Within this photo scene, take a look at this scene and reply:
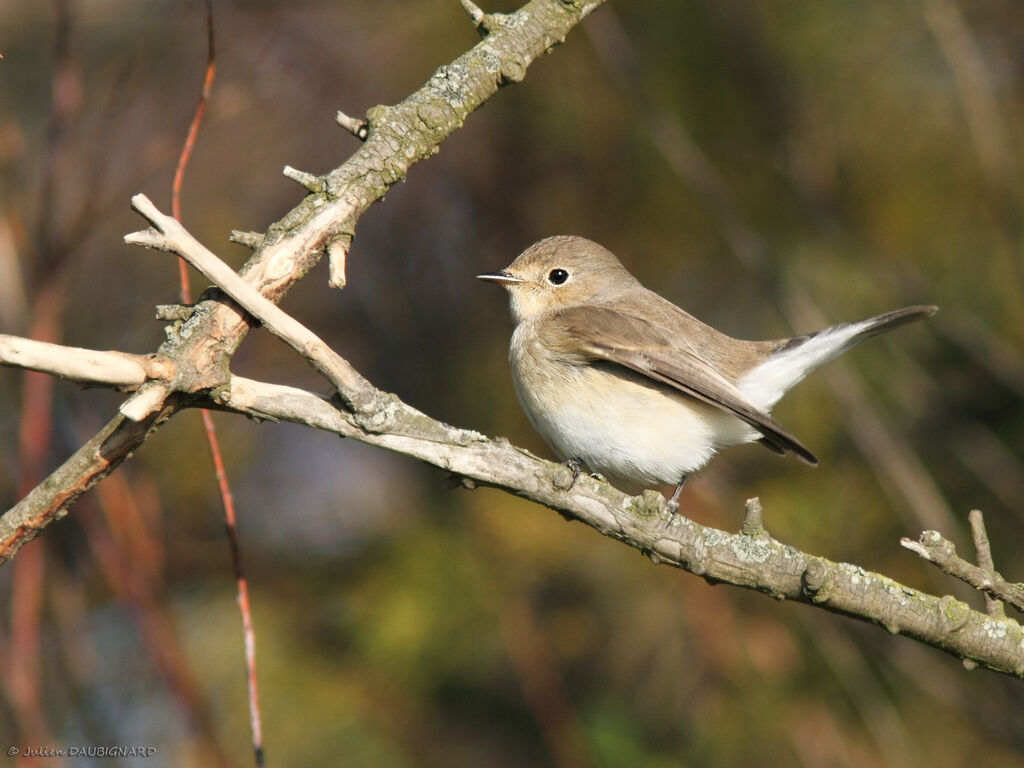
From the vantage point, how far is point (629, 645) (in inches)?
175

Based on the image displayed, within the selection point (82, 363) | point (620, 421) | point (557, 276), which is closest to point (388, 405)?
point (82, 363)

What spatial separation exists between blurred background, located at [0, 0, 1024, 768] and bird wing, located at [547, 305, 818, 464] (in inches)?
21.9

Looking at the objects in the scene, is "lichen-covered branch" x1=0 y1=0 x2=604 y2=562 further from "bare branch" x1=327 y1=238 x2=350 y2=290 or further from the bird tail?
the bird tail

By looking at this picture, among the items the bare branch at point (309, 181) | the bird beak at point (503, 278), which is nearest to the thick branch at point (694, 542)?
the bare branch at point (309, 181)

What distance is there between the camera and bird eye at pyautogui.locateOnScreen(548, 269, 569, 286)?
420cm

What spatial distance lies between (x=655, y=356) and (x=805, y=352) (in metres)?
0.59

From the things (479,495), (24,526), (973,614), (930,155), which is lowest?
(973,614)

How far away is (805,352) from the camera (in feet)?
11.8

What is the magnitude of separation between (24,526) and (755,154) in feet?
12.3

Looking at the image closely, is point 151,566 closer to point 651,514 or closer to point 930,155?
point 651,514

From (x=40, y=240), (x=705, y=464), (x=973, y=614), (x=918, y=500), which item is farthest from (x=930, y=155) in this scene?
(x=40, y=240)

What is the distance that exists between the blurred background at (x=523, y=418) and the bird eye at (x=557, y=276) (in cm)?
66

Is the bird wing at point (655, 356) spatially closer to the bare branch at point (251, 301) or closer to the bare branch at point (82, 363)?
the bare branch at point (251, 301)

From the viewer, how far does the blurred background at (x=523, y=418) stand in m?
4.08
